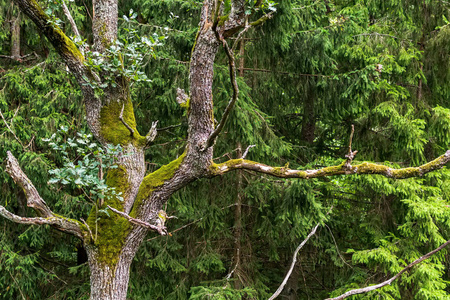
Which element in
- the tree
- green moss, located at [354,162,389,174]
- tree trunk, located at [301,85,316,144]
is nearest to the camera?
the tree

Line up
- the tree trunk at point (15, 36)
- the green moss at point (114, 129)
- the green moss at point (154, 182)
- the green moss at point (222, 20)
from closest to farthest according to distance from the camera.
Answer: the green moss at point (222, 20) → the green moss at point (154, 182) → the green moss at point (114, 129) → the tree trunk at point (15, 36)

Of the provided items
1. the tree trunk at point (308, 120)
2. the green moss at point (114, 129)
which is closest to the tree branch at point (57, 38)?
the green moss at point (114, 129)

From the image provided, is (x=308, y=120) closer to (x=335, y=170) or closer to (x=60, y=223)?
(x=335, y=170)

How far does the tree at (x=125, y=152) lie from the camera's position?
2844mm

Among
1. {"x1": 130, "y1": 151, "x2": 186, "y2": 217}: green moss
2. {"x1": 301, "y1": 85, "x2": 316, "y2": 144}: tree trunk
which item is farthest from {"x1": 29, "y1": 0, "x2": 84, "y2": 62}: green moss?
{"x1": 301, "y1": 85, "x2": 316, "y2": 144}: tree trunk

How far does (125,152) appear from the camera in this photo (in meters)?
3.27

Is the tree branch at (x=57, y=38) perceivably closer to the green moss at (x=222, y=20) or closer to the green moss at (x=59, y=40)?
the green moss at (x=59, y=40)

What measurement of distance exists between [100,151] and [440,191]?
16.4 feet

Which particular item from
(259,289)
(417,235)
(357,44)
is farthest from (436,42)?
(259,289)

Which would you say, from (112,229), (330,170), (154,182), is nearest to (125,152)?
(154,182)

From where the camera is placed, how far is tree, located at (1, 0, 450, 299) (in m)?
2.84

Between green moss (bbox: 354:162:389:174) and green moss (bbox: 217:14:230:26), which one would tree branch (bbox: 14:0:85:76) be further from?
green moss (bbox: 354:162:389:174)

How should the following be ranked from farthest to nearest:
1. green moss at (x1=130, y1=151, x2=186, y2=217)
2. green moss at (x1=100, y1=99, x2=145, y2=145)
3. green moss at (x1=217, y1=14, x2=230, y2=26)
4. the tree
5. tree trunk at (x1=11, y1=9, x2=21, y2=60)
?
tree trunk at (x1=11, y1=9, x2=21, y2=60) → green moss at (x1=100, y1=99, x2=145, y2=145) → green moss at (x1=130, y1=151, x2=186, y2=217) → the tree → green moss at (x1=217, y1=14, x2=230, y2=26)

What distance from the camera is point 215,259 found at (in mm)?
5805
